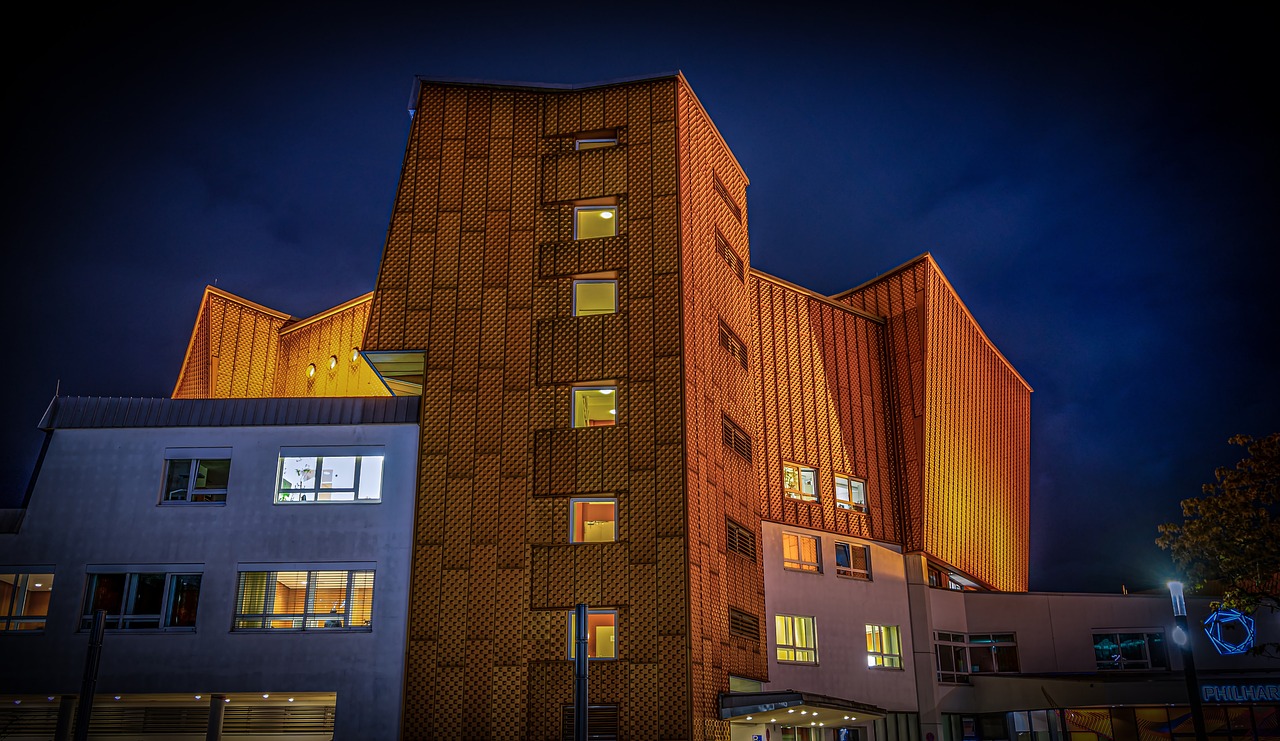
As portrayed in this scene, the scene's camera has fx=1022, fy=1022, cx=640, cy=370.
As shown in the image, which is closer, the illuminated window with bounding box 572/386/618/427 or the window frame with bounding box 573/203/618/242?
the illuminated window with bounding box 572/386/618/427

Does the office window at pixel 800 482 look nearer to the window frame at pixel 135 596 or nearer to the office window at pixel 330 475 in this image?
the office window at pixel 330 475

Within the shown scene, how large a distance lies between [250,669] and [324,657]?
2009 millimetres

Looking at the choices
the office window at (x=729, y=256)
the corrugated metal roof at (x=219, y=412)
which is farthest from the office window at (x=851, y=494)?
the corrugated metal roof at (x=219, y=412)

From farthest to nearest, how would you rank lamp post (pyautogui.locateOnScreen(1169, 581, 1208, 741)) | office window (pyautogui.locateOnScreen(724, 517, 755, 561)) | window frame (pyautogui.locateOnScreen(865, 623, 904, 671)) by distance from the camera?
window frame (pyautogui.locateOnScreen(865, 623, 904, 671)) < office window (pyautogui.locateOnScreen(724, 517, 755, 561)) < lamp post (pyautogui.locateOnScreen(1169, 581, 1208, 741))

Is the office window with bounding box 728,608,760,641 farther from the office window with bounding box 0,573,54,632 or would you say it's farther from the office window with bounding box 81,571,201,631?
the office window with bounding box 0,573,54,632

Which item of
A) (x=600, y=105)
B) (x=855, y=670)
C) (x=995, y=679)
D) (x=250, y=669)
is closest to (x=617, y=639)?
(x=250, y=669)

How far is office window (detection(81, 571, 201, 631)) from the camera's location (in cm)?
2836

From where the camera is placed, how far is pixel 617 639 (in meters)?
26.7

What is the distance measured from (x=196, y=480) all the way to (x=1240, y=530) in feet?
94.6

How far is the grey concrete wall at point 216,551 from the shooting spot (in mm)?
27703

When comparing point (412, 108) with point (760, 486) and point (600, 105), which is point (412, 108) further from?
point (760, 486)

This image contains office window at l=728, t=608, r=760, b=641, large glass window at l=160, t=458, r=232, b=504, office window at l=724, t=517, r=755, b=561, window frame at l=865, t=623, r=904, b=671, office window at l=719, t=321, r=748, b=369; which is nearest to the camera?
large glass window at l=160, t=458, r=232, b=504

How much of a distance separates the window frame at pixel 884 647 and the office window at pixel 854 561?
6.30 ft

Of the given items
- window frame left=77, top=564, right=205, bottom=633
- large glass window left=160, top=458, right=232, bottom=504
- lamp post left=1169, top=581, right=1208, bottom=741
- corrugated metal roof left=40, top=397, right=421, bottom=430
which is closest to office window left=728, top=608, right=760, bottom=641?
corrugated metal roof left=40, top=397, right=421, bottom=430
